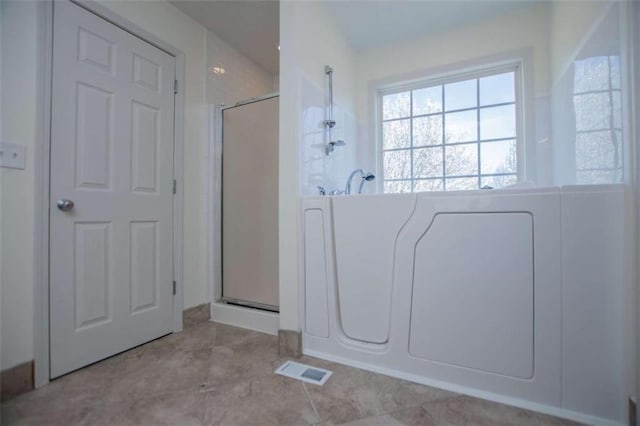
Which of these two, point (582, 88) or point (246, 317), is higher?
point (582, 88)

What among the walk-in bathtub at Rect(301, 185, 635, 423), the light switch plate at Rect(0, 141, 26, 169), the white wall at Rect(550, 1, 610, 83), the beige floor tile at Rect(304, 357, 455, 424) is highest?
the white wall at Rect(550, 1, 610, 83)

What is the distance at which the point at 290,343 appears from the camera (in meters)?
1.64

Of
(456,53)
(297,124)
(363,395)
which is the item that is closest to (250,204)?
(297,124)

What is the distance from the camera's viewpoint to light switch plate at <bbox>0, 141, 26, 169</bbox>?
124cm

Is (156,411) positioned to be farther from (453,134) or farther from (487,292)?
(453,134)

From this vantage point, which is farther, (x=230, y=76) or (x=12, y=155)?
(x=230, y=76)

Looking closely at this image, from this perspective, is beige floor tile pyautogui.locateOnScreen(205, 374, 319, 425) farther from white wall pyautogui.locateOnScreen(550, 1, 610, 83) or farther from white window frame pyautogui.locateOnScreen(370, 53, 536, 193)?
white wall pyautogui.locateOnScreen(550, 1, 610, 83)

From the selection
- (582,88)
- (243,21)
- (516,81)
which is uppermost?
(243,21)

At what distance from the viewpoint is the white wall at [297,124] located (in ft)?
5.54

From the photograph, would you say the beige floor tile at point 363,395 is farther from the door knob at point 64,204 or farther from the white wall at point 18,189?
the door knob at point 64,204

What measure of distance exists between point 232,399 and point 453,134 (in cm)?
237

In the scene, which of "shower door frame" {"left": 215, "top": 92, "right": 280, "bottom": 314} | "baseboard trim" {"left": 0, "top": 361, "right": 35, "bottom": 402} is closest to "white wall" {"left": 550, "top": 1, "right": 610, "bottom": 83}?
"shower door frame" {"left": 215, "top": 92, "right": 280, "bottom": 314}

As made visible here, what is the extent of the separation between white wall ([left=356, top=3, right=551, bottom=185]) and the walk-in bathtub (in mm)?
1163

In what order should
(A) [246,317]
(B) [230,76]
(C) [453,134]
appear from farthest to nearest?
1. (B) [230,76]
2. (C) [453,134]
3. (A) [246,317]
